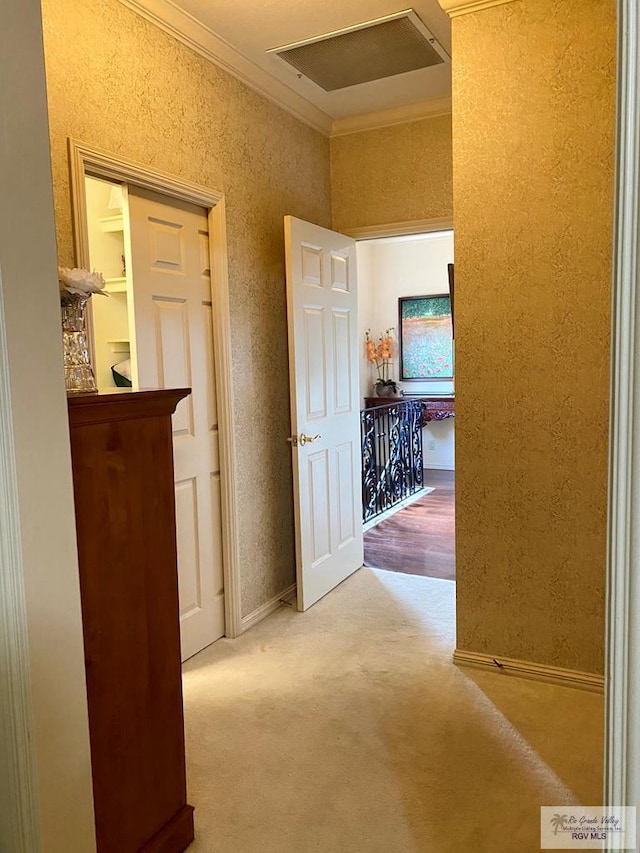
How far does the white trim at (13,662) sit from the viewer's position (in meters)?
1.09

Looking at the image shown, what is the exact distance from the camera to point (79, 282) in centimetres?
150

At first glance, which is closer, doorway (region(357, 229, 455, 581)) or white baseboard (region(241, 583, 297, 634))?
white baseboard (region(241, 583, 297, 634))

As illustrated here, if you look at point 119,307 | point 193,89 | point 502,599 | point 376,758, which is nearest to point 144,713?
point 376,758

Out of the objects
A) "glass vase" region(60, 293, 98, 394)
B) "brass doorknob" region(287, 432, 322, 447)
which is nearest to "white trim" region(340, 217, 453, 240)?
"brass doorknob" region(287, 432, 322, 447)

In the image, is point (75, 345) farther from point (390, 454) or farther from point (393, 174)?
point (390, 454)

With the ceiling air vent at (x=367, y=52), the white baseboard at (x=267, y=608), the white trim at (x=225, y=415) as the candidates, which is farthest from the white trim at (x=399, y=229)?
the white baseboard at (x=267, y=608)

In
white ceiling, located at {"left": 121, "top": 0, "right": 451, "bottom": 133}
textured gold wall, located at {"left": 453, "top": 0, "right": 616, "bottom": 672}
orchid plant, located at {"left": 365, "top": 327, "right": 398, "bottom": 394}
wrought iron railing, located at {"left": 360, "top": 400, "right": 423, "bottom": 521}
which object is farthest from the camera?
orchid plant, located at {"left": 365, "top": 327, "right": 398, "bottom": 394}

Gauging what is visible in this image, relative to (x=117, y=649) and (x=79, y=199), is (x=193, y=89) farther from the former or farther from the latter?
(x=117, y=649)

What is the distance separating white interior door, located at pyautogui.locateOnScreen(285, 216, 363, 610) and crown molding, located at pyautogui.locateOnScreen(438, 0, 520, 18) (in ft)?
3.69

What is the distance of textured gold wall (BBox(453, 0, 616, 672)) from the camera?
7.54 feet

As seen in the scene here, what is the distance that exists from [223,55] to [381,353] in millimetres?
4732

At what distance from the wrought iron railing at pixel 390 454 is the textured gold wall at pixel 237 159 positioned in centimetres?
199

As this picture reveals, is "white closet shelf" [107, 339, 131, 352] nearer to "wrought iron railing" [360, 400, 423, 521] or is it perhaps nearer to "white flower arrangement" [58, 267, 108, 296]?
"white flower arrangement" [58, 267, 108, 296]

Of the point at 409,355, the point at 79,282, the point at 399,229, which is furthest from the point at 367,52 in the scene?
the point at 409,355
